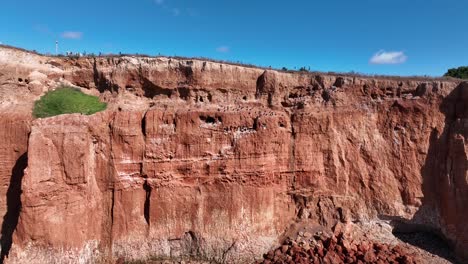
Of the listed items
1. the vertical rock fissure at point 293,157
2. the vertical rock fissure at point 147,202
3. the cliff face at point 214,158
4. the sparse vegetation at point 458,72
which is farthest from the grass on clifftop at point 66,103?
the sparse vegetation at point 458,72

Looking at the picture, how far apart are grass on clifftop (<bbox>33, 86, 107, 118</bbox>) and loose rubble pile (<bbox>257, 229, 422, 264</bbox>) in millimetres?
9445

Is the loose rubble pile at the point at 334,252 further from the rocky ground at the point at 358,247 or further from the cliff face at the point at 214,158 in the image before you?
the cliff face at the point at 214,158

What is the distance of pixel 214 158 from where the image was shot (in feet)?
47.7

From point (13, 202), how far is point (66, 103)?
4.19 meters

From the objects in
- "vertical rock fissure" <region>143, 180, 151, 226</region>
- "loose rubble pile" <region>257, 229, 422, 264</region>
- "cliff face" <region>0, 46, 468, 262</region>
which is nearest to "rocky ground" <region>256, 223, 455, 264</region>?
"loose rubble pile" <region>257, 229, 422, 264</region>

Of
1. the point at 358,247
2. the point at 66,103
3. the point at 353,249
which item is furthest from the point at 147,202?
the point at 358,247

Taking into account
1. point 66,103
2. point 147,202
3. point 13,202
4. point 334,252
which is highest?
point 66,103

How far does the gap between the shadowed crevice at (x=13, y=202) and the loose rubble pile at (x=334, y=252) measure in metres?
9.44

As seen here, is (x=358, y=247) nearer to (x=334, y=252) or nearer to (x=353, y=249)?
(x=353, y=249)

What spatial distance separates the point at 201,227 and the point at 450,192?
10.9 metres

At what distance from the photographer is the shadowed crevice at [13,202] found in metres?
12.4

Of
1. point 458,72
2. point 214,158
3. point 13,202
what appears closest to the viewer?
point 13,202

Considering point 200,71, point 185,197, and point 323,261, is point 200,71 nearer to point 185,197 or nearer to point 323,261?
point 185,197

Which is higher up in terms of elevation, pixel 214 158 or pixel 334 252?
pixel 214 158
